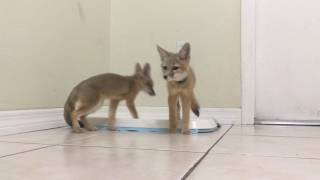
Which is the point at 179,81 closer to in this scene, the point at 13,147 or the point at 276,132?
the point at 276,132

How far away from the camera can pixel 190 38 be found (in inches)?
87.0

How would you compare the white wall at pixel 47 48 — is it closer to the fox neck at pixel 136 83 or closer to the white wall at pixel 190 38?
the white wall at pixel 190 38

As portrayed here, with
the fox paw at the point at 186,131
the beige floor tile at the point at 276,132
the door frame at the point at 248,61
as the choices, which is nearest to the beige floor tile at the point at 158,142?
the fox paw at the point at 186,131

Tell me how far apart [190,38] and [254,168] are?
144 cm

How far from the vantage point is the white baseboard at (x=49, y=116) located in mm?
1498

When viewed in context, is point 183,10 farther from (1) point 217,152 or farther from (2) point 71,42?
(1) point 217,152

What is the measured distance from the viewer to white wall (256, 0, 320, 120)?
6.93ft

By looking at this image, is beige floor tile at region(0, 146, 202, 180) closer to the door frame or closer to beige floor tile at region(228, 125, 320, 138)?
beige floor tile at region(228, 125, 320, 138)

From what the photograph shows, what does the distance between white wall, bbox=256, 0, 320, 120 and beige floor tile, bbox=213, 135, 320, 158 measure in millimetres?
728

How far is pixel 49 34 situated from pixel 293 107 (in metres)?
1.32

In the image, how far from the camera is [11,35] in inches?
59.4

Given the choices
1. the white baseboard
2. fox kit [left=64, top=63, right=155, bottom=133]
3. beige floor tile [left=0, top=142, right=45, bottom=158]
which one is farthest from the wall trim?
beige floor tile [left=0, top=142, right=45, bottom=158]

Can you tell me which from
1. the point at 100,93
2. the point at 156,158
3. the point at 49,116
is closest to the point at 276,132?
the point at 100,93

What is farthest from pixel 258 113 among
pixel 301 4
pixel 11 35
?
pixel 11 35
